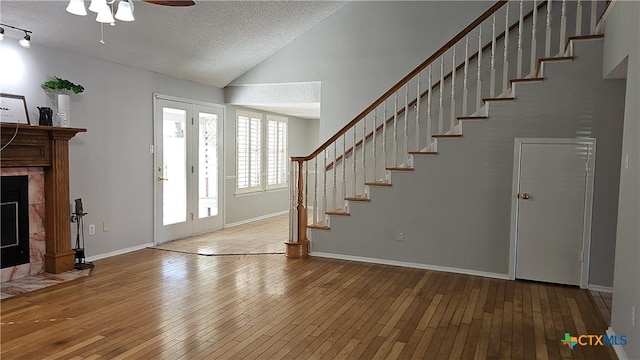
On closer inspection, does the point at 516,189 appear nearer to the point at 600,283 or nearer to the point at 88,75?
the point at 600,283

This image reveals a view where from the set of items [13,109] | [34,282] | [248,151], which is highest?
[13,109]

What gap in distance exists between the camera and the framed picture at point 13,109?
14.1ft

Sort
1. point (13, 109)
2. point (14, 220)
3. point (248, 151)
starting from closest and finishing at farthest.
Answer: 1. point (13, 109)
2. point (14, 220)
3. point (248, 151)

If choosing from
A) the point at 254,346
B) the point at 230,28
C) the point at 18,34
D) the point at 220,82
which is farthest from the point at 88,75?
the point at 254,346

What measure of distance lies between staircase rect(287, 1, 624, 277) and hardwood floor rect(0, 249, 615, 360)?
1.37 ft

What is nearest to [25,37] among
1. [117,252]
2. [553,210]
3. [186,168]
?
[117,252]

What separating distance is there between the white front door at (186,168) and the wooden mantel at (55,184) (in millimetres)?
1489

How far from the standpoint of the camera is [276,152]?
9188mm

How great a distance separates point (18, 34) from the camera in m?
4.38

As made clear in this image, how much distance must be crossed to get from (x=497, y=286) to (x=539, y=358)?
167 centimetres

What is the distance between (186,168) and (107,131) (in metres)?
1.47

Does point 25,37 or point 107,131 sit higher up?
point 25,37

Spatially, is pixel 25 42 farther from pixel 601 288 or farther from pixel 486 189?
pixel 601 288

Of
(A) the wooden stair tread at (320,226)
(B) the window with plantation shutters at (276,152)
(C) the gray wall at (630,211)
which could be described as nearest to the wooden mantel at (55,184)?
(A) the wooden stair tread at (320,226)
